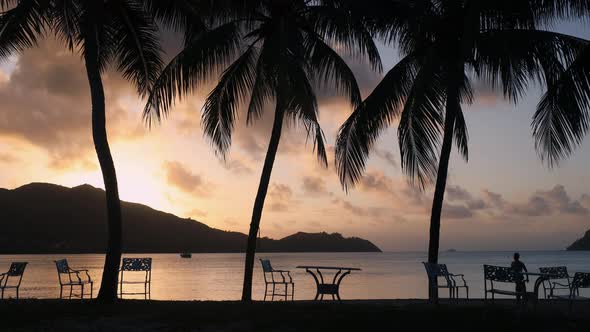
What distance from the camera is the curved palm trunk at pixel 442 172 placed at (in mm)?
13672

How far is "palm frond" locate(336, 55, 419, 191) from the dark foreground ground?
A: 12.7 feet

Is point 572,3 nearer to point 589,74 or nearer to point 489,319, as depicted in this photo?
point 589,74

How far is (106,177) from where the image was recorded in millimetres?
12258

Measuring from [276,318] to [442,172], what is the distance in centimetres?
538

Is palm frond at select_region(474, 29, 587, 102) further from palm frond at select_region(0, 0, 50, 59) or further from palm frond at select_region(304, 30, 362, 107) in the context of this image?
palm frond at select_region(0, 0, 50, 59)

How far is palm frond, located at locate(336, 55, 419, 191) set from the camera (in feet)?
46.8

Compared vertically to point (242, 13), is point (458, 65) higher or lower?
lower

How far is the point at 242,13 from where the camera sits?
14.7 m

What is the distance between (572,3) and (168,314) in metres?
9.25

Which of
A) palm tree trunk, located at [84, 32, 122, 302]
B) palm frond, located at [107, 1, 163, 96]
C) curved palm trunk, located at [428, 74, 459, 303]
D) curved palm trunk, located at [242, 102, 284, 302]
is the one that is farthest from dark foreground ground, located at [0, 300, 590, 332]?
palm frond, located at [107, 1, 163, 96]

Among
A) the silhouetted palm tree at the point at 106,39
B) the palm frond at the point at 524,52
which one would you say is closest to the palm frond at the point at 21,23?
the silhouetted palm tree at the point at 106,39

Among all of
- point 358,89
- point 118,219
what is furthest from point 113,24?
point 358,89

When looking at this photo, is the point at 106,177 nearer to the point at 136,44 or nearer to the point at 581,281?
the point at 136,44

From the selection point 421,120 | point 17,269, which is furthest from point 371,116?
point 17,269
